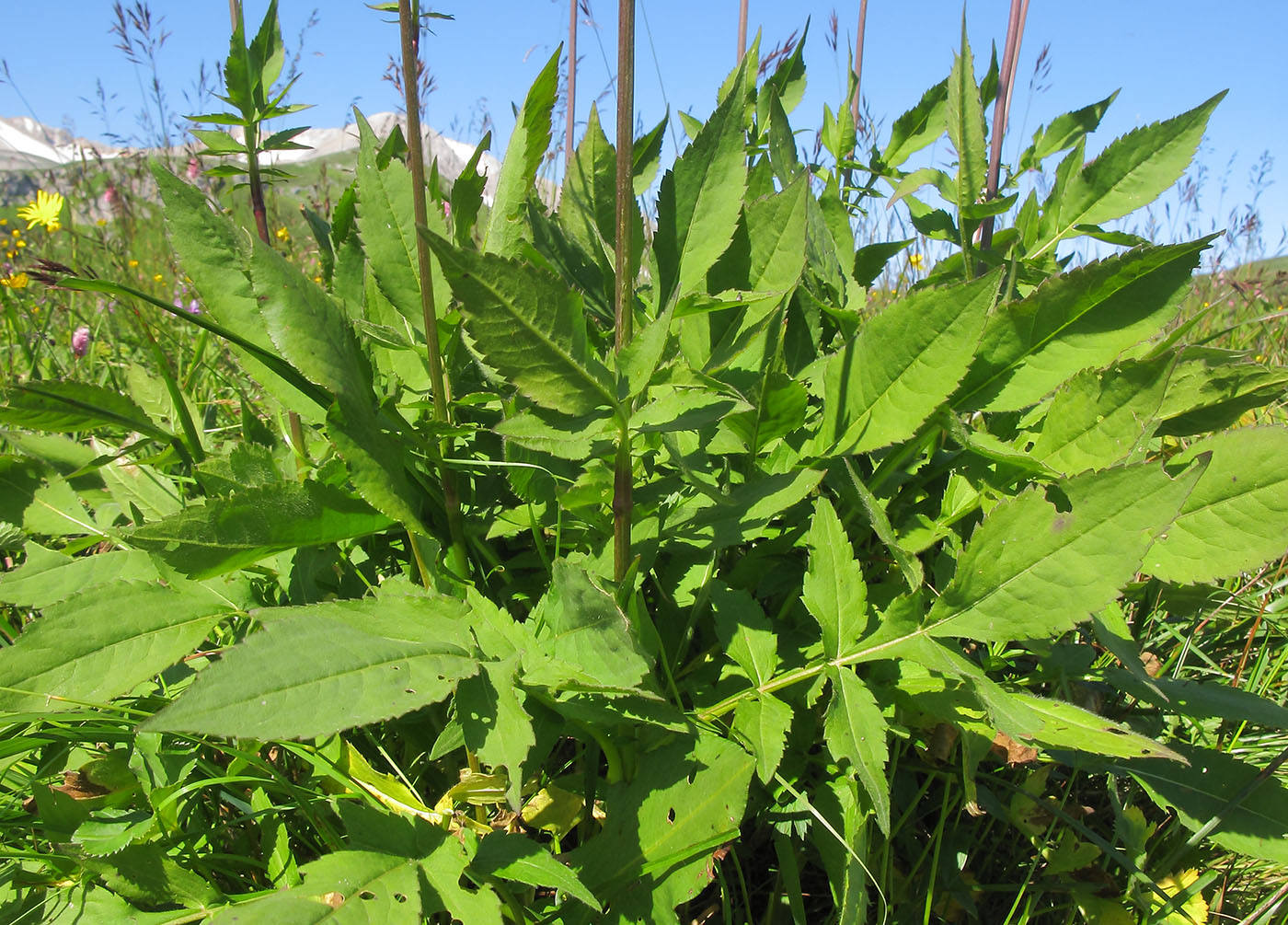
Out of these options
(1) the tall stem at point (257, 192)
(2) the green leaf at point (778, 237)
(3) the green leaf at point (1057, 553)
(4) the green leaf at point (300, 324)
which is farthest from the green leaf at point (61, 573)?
(3) the green leaf at point (1057, 553)

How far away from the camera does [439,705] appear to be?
4.00 feet

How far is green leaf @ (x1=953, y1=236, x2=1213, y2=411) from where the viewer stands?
3.79 feet

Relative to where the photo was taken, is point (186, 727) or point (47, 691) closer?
point (186, 727)

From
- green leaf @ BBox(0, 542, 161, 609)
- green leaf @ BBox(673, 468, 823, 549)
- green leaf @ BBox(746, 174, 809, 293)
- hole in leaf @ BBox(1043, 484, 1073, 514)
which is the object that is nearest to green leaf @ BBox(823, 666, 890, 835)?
green leaf @ BBox(673, 468, 823, 549)

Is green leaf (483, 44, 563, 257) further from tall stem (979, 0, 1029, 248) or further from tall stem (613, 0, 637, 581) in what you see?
tall stem (979, 0, 1029, 248)

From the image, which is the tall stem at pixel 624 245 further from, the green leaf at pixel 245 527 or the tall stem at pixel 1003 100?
the tall stem at pixel 1003 100

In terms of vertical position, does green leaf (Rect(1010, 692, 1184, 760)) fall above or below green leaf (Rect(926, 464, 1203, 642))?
below

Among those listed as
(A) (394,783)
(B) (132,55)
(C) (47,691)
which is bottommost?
(A) (394,783)

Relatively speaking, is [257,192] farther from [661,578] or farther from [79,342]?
[79,342]

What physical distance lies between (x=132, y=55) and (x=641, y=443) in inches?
102

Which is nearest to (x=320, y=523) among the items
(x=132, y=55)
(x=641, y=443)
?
(x=641, y=443)

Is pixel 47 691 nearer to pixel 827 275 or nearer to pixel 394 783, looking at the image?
pixel 394 783

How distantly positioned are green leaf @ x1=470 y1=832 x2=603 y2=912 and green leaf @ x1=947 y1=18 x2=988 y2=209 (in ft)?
3.84

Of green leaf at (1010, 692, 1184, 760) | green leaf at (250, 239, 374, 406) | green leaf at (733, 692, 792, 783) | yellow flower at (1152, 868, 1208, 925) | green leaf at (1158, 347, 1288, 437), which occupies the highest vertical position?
green leaf at (250, 239, 374, 406)
